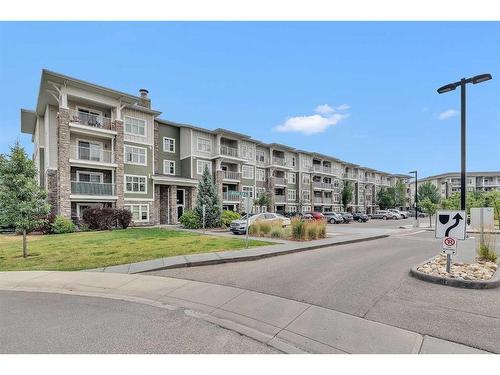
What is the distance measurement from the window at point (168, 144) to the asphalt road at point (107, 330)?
2831 cm

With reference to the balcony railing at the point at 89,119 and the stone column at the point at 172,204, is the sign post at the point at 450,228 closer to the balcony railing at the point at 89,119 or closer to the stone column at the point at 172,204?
the balcony railing at the point at 89,119

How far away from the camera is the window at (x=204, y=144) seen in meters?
34.5

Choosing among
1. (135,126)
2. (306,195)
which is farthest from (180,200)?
(306,195)

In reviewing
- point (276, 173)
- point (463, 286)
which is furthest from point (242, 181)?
point (463, 286)

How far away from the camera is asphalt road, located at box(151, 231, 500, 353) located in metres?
4.46

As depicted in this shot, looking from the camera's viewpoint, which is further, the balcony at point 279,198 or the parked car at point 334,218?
the balcony at point 279,198

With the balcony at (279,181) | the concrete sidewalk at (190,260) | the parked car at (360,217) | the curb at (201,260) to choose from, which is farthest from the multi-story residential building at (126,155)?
the parked car at (360,217)

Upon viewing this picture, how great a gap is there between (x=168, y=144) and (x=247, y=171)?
12.3 m

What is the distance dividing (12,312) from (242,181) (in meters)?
34.4

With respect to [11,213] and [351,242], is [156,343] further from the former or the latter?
[351,242]

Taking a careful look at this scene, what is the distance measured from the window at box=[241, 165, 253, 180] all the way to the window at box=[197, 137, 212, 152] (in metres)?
6.40

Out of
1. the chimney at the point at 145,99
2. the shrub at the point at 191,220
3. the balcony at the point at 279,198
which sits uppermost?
the chimney at the point at 145,99

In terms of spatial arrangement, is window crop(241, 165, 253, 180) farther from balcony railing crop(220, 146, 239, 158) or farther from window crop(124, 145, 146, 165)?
window crop(124, 145, 146, 165)

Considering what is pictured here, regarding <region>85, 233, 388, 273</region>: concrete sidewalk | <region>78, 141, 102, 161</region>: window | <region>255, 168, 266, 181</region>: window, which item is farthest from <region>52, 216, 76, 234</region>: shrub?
<region>255, 168, 266, 181</region>: window
